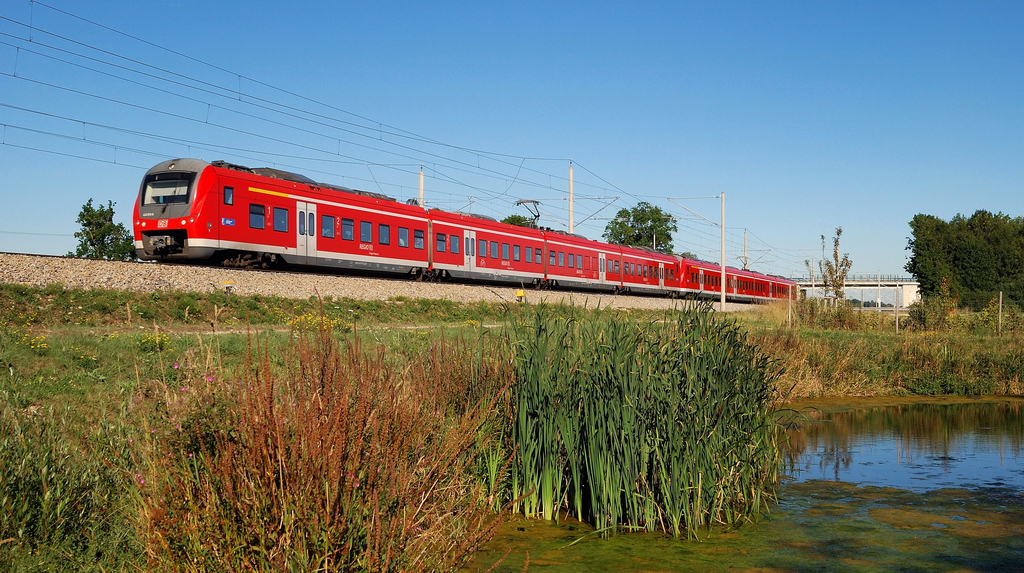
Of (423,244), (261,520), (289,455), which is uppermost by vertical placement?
(423,244)

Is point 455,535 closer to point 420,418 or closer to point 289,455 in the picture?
point 420,418

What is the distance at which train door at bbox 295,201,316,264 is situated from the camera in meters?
22.1

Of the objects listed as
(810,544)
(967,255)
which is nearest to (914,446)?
(810,544)

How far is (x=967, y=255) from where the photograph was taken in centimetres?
7194

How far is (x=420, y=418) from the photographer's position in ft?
18.9

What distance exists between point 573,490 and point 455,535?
6.43 ft

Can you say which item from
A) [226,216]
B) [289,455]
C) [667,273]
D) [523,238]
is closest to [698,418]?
[289,455]

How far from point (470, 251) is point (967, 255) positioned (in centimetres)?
5991

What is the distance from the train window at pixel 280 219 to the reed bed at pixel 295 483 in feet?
54.5

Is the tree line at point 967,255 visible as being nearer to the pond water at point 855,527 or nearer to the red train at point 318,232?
the red train at point 318,232

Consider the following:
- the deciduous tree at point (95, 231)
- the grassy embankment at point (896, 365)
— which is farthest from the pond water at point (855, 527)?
the deciduous tree at point (95, 231)

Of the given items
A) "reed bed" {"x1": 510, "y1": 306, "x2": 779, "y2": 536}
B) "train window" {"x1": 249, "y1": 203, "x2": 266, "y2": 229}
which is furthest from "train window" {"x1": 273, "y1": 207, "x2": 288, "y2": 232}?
"reed bed" {"x1": 510, "y1": 306, "x2": 779, "y2": 536}

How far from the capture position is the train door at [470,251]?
97.5 feet

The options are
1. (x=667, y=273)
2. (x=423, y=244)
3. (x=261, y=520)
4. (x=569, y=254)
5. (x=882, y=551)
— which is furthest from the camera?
(x=667, y=273)
